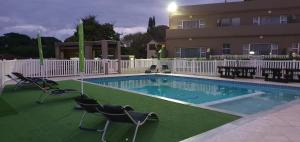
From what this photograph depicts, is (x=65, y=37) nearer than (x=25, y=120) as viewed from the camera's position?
No

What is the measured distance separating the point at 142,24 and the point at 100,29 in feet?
90.2

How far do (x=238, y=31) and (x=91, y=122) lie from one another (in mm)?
22850

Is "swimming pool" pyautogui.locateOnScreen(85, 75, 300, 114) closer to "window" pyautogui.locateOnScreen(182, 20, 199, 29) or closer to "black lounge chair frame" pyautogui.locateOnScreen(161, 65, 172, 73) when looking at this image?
"black lounge chair frame" pyautogui.locateOnScreen(161, 65, 172, 73)

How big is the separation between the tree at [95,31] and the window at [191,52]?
12190 mm

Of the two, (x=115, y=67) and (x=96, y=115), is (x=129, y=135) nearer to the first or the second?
(x=96, y=115)

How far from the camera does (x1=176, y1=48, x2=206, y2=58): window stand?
28.8m

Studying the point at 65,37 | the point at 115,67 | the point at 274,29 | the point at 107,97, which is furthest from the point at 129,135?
the point at 65,37

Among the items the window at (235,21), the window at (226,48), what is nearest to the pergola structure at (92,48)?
the window at (226,48)

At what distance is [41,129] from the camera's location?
5.70 m

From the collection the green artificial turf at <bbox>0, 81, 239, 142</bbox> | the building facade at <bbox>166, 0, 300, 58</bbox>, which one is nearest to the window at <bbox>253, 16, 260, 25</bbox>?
the building facade at <bbox>166, 0, 300, 58</bbox>

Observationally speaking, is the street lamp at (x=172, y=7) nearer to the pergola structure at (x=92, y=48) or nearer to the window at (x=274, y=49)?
the pergola structure at (x=92, y=48)

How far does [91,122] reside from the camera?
20.7 feet

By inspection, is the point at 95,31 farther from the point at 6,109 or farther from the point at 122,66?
the point at 6,109

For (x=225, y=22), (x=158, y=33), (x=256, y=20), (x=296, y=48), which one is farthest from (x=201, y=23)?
(x=158, y=33)
